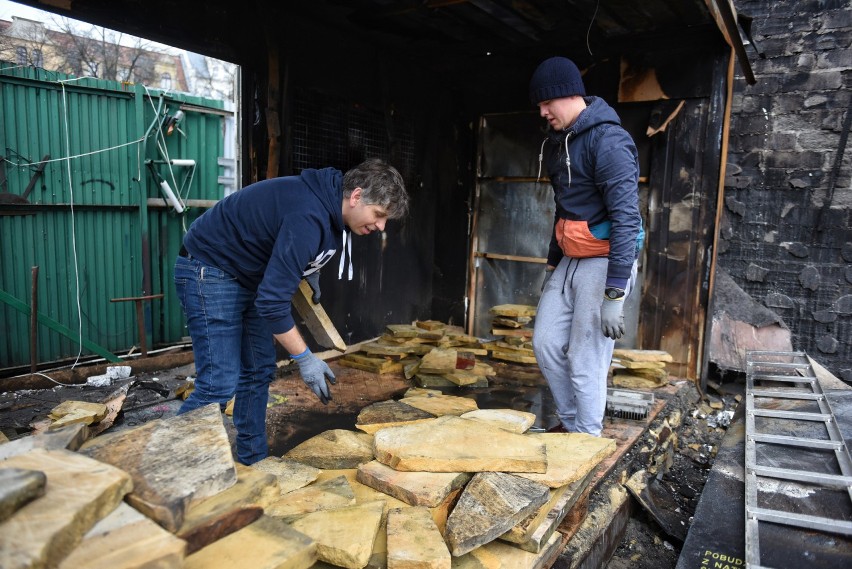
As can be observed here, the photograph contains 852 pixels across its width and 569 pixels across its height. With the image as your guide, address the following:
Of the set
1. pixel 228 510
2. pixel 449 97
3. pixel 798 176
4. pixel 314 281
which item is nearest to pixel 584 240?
pixel 314 281

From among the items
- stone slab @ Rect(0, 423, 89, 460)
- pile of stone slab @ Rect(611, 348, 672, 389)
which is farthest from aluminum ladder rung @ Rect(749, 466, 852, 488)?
stone slab @ Rect(0, 423, 89, 460)

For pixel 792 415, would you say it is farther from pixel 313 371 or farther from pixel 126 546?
pixel 126 546

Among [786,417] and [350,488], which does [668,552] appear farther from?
[350,488]

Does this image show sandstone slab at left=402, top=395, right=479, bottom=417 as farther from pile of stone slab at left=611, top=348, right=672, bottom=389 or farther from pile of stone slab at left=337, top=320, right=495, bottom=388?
pile of stone slab at left=611, top=348, right=672, bottom=389

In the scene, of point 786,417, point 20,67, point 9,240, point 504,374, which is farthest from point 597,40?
point 9,240

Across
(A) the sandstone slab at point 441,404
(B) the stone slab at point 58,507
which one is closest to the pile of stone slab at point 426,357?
(A) the sandstone slab at point 441,404

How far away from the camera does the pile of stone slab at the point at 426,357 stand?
189 inches

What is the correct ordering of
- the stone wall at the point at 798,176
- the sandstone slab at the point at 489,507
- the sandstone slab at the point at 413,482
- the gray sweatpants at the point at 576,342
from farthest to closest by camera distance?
the stone wall at the point at 798,176 → the gray sweatpants at the point at 576,342 → the sandstone slab at the point at 413,482 → the sandstone slab at the point at 489,507

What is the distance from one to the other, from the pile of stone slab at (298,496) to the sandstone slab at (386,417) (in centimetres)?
3

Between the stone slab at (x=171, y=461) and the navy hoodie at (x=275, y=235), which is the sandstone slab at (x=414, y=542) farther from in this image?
the navy hoodie at (x=275, y=235)

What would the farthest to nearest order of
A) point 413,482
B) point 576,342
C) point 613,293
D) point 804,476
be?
point 576,342 < point 613,293 < point 804,476 < point 413,482

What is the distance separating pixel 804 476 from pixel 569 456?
1.23 m

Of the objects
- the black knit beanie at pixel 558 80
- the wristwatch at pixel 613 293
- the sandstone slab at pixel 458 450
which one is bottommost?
the sandstone slab at pixel 458 450

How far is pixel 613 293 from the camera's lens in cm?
284
